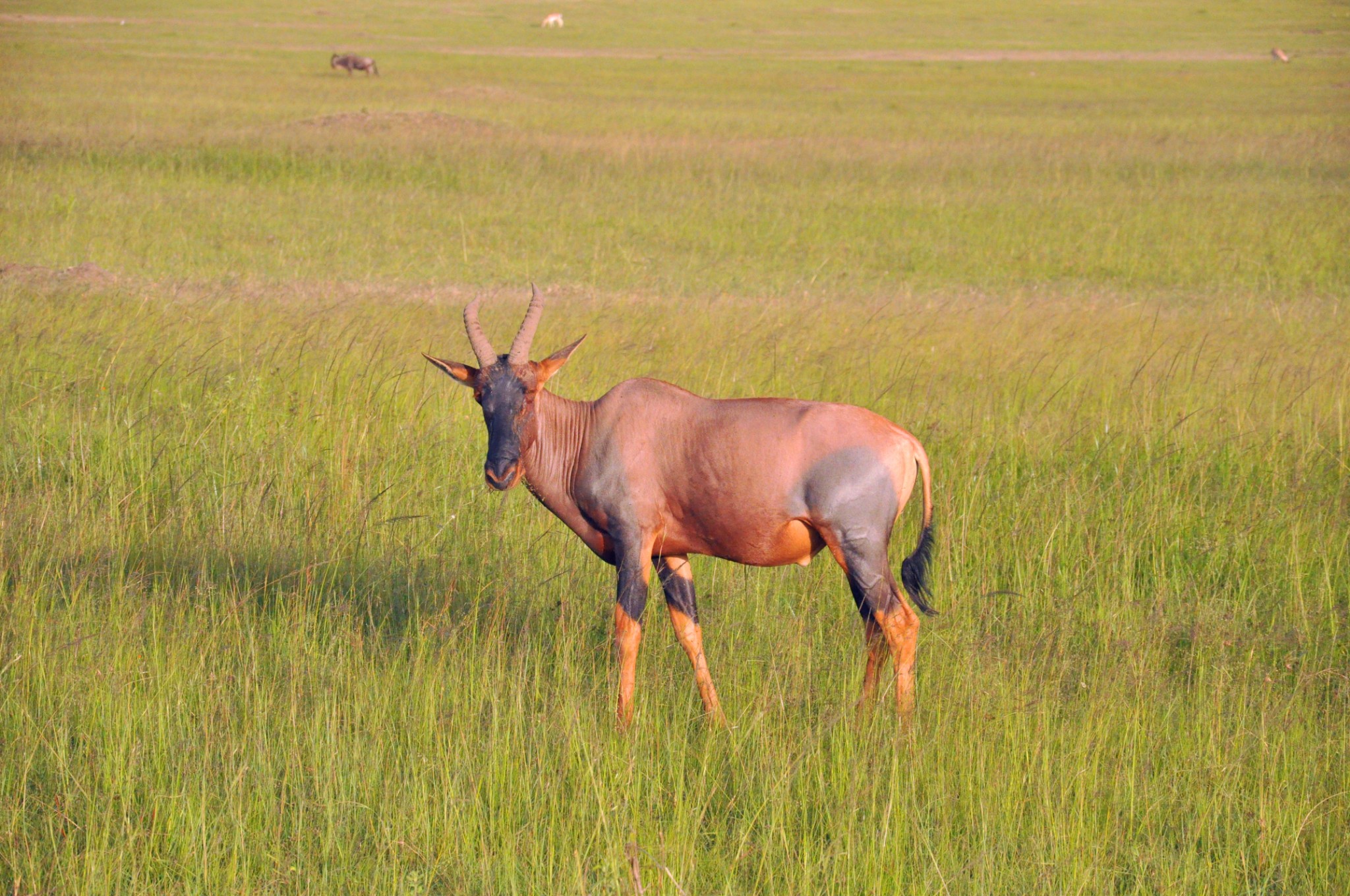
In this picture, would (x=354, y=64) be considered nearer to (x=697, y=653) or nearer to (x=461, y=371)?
(x=461, y=371)

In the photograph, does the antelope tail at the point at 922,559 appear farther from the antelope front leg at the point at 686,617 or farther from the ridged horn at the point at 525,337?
the ridged horn at the point at 525,337

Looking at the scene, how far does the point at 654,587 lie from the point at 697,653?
1.37 m

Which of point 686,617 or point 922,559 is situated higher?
point 922,559

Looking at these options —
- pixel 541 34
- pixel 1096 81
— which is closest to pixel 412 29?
pixel 541 34

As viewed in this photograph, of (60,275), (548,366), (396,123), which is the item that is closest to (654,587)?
(548,366)

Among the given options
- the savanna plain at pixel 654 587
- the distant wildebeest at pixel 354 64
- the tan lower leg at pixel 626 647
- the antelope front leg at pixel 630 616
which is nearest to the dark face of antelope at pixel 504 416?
the antelope front leg at pixel 630 616

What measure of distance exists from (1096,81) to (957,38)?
91.0ft

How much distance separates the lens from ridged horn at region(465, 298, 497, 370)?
5215 millimetres

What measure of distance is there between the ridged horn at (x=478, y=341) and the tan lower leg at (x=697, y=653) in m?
1.26

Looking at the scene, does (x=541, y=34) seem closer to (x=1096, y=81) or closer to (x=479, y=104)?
(x=1096, y=81)

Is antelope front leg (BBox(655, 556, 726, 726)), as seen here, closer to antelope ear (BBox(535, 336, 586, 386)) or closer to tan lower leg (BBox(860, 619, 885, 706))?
tan lower leg (BBox(860, 619, 885, 706))

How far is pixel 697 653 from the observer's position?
524cm

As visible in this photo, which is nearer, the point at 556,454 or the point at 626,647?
the point at 626,647

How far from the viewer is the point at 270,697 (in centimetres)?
491
